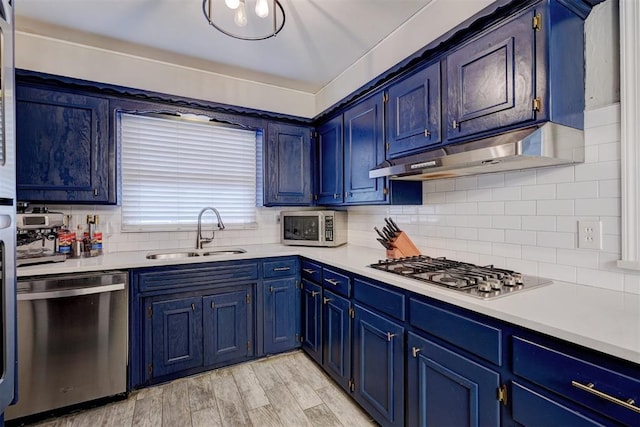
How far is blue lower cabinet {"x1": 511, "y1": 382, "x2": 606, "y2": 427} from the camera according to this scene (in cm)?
89

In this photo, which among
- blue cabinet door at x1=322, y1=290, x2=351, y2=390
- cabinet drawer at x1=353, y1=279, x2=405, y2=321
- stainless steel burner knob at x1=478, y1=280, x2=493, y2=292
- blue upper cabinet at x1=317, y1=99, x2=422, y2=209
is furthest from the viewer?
blue upper cabinet at x1=317, y1=99, x2=422, y2=209

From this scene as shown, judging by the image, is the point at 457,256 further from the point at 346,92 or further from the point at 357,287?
the point at 346,92

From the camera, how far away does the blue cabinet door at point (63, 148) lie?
2035 mm

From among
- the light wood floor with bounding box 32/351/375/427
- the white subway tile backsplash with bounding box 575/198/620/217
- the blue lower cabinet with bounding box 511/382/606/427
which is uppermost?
the white subway tile backsplash with bounding box 575/198/620/217

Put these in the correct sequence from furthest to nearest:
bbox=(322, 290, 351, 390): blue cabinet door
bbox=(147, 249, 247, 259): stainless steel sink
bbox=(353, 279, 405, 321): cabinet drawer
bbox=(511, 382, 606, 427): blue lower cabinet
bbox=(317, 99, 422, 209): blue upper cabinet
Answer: bbox=(147, 249, 247, 259): stainless steel sink → bbox=(317, 99, 422, 209): blue upper cabinet → bbox=(322, 290, 351, 390): blue cabinet door → bbox=(353, 279, 405, 321): cabinet drawer → bbox=(511, 382, 606, 427): blue lower cabinet

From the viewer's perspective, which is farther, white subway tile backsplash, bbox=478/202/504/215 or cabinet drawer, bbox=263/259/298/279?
cabinet drawer, bbox=263/259/298/279

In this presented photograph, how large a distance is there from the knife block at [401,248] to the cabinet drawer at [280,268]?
853 mm

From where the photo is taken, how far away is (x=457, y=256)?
6.54 ft

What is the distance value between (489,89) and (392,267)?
1072 millimetres

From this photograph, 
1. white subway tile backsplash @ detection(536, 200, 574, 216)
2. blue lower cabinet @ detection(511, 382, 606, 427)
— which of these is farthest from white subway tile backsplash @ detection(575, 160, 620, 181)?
blue lower cabinet @ detection(511, 382, 606, 427)

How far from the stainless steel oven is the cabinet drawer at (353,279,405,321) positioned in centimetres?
147

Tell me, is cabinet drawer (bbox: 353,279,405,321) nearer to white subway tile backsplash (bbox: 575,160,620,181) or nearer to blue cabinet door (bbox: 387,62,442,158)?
blue cabinet door (bbox: 387,62,442,158)

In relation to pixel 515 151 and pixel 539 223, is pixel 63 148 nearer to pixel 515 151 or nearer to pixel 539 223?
pixel 515 151

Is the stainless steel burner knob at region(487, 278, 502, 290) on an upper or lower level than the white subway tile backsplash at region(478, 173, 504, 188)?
lower
